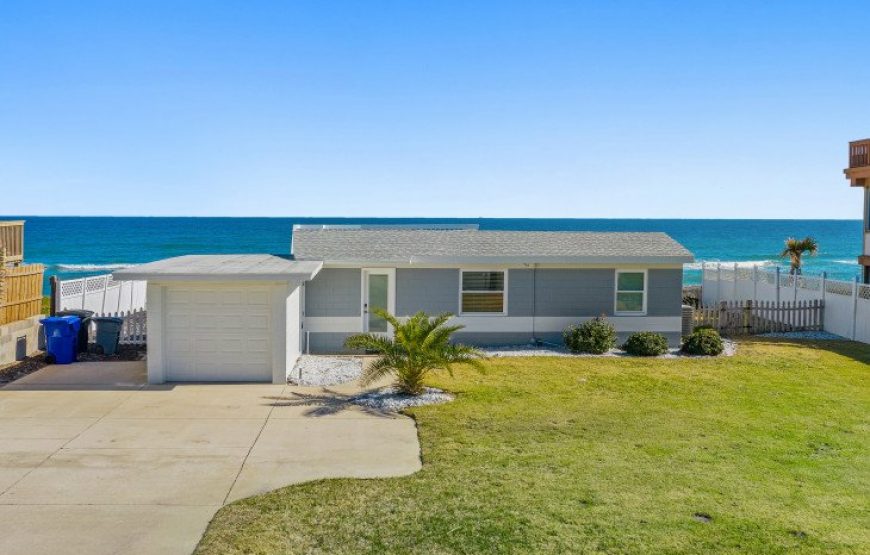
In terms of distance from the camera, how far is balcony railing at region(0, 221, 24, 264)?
1750cm

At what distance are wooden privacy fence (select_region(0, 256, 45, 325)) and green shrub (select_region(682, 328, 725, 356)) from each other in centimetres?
1650

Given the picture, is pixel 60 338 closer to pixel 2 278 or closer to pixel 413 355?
pixel 2 278

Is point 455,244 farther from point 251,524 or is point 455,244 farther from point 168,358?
point 251,524

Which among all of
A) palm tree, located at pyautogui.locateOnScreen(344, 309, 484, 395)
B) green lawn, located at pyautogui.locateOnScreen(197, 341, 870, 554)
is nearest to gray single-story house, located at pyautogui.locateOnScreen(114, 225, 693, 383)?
palm tree, located at pyautogui.locateOnScreen(344, 309, 484, 395)

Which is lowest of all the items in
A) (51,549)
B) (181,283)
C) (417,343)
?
(51,549)

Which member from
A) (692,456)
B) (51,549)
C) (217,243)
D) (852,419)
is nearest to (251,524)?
(51,549)

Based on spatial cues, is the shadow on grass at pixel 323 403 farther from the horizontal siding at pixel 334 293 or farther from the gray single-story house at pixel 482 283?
the horizontal siding at pixel 334 293

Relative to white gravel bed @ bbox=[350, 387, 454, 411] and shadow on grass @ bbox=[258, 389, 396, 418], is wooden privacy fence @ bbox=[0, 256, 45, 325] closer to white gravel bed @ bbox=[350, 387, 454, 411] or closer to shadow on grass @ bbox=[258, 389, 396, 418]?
shadow on grass @ bbox=[258, 389, 396, 418]

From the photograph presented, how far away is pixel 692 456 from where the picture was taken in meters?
9.96

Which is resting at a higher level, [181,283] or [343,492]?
[181,283]

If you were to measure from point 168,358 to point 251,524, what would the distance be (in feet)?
27.4

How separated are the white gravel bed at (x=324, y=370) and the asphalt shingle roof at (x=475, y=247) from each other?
8.45 feet

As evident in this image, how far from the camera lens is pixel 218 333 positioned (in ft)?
49.9

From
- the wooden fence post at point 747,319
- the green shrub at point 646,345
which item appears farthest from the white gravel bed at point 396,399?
the wooden fence post at point 747,319
